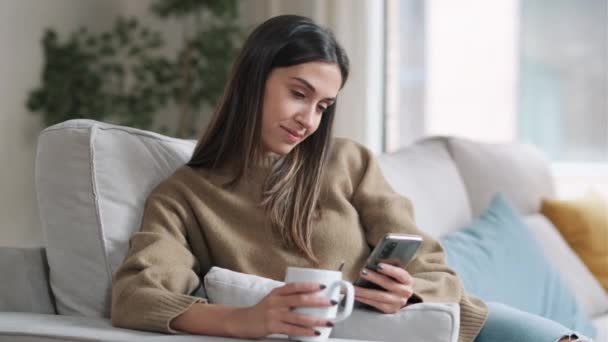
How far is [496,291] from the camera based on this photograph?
7.22 feet

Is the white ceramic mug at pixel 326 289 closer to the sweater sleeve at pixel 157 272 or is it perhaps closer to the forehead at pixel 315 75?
the sweater sleeve at pixel 157 272

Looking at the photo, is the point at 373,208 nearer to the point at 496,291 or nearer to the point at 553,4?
the point at 496,291

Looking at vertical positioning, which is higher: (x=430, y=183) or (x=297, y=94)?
(x=297, y=94)

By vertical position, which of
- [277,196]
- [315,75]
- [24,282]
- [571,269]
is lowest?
[571,269]

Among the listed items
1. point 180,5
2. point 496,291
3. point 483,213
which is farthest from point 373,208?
point 180,5

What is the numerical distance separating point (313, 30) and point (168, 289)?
0.53 m

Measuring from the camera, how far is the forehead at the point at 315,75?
5.25 ft

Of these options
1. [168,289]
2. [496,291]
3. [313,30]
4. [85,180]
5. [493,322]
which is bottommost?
[496,291]

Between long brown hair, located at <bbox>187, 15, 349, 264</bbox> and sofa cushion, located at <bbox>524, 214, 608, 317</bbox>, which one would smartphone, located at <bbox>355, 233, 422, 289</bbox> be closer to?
long brown hair, located at <bbox>187, 15, 349, 264</bbox>

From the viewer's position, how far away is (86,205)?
61.7 inches

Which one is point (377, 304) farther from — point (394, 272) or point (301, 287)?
point (301, 287)

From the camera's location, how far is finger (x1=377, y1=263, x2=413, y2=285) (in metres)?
1.37

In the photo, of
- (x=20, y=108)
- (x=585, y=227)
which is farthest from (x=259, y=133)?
(x=20, y=108)

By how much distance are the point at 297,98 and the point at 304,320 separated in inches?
20.6
